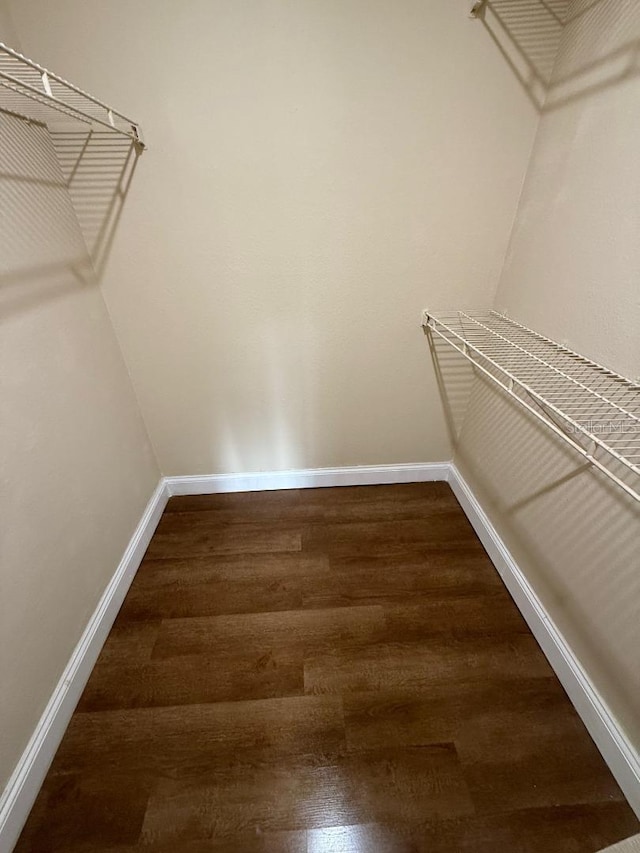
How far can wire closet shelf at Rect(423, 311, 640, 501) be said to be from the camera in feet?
2.54

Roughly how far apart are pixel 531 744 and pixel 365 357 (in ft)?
4.53

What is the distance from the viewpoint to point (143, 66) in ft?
3.21

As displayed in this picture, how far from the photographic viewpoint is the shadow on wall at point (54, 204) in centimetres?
91

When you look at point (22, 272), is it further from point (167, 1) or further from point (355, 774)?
point (355, 774)

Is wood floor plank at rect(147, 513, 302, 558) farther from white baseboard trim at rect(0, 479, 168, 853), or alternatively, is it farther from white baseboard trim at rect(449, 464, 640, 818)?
white baseboard trim at rect(449, 464, 640, 818)

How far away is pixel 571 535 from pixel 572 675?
426 millimetres

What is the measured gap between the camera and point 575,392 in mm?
899

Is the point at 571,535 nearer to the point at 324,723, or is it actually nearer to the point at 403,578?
the point at 403,578

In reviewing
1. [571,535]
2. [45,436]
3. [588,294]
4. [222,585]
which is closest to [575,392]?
[588,294]

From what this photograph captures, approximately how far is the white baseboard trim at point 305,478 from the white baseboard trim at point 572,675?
1.37 feet

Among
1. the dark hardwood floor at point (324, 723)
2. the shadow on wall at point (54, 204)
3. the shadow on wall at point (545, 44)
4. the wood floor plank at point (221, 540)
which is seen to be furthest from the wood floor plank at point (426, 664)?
the shadow on wall at point (545, 44)

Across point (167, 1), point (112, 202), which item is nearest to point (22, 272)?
point (112, 202)

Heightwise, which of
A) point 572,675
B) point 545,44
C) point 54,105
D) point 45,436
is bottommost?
point 572,675

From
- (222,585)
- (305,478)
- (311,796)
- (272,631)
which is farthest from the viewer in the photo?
(305,478)
